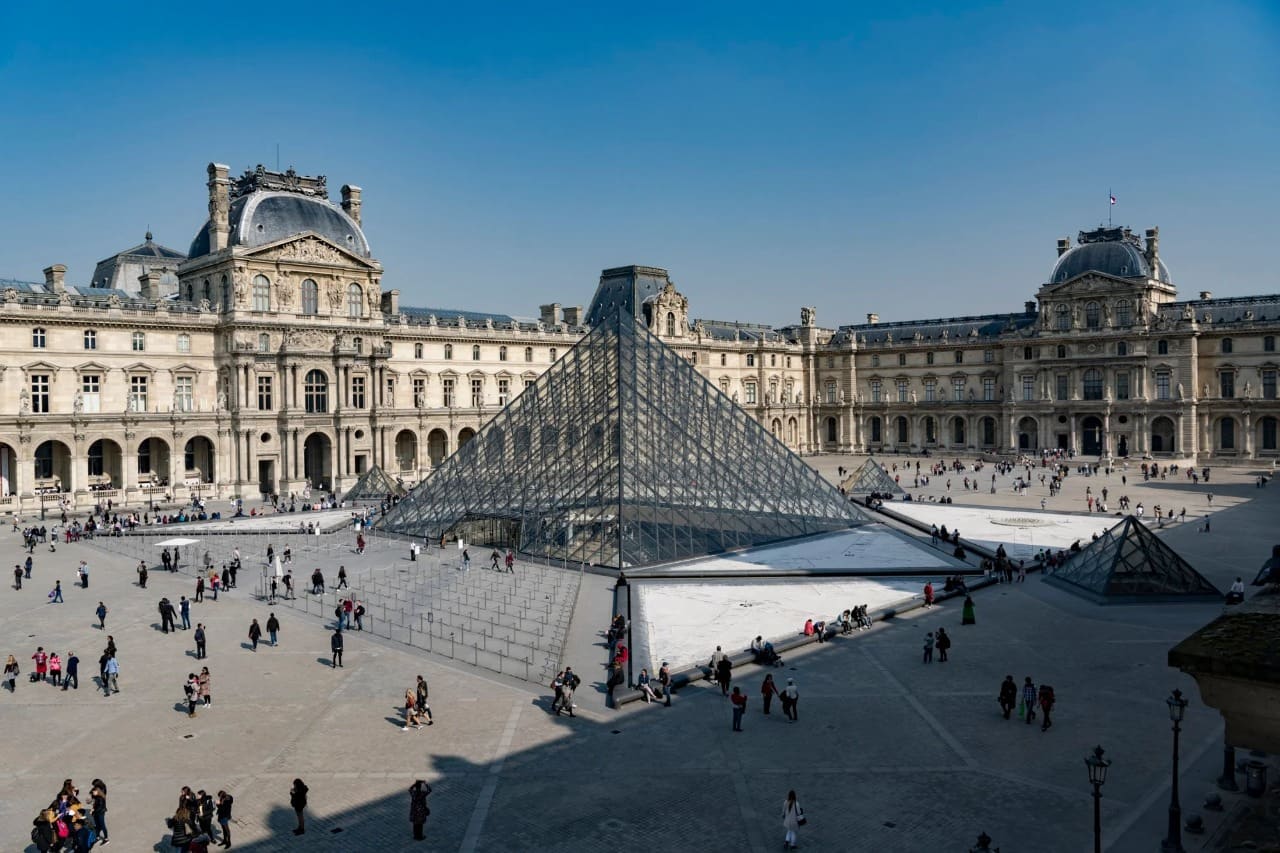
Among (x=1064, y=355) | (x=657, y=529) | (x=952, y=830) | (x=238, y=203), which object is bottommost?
(x=952, y=830)

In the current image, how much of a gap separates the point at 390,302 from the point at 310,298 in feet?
32.2

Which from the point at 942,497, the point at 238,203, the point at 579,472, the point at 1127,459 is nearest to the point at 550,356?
the point at 238,203

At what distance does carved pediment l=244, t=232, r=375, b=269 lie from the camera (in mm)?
49031

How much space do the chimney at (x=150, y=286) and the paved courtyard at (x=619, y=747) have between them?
34368mm

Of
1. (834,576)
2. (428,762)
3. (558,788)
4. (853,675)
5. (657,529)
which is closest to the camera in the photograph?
(558,788)

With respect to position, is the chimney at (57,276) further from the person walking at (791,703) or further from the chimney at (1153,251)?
the chimney at (1153,251)

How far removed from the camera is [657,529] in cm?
3067

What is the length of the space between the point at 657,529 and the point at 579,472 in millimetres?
3271

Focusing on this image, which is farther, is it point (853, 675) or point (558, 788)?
point (853, 675)

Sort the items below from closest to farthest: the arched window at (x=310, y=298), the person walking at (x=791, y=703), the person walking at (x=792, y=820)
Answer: the person walking at (x=792, y=820) → the person walking at (x=791, y=703) → the arched window at (x=310, y=298)

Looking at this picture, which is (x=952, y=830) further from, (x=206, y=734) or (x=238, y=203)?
(x=238, y=203)

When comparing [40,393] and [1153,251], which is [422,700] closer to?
[40,393]

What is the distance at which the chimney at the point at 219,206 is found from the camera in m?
49.0

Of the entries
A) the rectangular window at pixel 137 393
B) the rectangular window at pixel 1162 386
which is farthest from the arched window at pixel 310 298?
the rectangular window at pixel 1162 386
